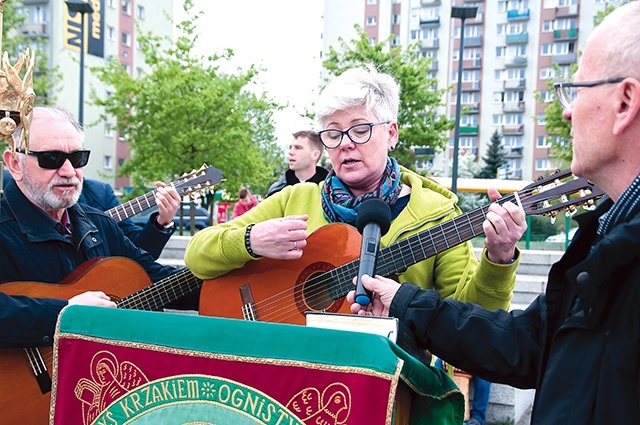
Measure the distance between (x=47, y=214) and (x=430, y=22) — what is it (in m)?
70.3

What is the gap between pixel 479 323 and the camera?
2111 millimetres

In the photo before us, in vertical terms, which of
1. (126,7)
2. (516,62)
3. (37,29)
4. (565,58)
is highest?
(126,7)

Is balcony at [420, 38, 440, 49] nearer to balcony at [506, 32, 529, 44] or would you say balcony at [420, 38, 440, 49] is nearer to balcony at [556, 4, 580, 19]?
balcony at [506, 32, 529, 44]

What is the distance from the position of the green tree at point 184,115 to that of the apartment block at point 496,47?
42974 millimetres

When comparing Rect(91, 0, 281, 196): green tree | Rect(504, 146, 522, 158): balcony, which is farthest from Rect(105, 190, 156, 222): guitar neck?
Rect(504, 146, 522, 158): balcony

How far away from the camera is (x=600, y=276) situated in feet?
4.98

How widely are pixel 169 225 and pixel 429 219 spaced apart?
1.85 m

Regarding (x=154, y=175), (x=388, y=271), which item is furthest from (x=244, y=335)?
(x=154, y=175)

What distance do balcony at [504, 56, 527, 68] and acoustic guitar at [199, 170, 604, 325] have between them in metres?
68.2

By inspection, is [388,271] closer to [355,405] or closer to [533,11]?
[355,405]

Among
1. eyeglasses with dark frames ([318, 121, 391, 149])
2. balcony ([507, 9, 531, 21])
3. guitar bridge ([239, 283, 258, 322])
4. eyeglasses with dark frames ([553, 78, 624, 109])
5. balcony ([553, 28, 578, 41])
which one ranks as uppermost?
balcony ([507, 9, 531, 21])

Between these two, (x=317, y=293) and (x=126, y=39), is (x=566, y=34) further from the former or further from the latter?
(x=317, y=293)

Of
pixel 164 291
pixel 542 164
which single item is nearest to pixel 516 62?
pixel 542 164

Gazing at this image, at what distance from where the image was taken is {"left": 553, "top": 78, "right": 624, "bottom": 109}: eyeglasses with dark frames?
165cm
